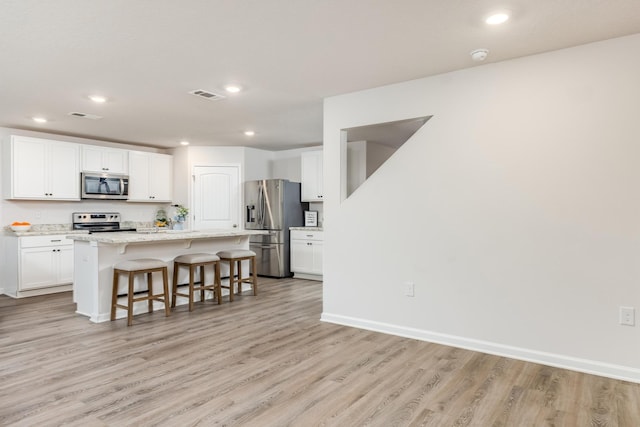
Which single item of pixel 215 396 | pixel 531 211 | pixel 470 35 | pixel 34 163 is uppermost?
pixel 470 35

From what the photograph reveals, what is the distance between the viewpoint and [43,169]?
578 cm

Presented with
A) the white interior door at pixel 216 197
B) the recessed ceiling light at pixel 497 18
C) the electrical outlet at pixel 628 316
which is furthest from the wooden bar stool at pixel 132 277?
the electrical outlet at pixel 628 316

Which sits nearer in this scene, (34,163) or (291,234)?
(34,163)

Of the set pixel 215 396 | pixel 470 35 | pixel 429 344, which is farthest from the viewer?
pixel 429 344

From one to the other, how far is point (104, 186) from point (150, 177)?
0.85 metres

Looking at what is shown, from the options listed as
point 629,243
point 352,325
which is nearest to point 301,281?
point 352,325

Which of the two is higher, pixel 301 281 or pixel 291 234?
pixel 291 234

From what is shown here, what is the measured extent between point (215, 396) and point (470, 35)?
9.51ft

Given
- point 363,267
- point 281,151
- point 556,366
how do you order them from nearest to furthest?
point 556,366 < point 363,267 < point 281,151

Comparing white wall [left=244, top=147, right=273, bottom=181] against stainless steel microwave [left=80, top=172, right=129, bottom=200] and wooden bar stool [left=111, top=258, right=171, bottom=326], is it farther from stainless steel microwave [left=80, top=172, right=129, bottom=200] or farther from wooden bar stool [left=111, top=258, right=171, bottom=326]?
wooden bar stool [left=111, top=258, right=171, bottom=326]

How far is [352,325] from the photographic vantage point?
404 centimetres

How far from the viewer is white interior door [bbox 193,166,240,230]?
24.0 feet

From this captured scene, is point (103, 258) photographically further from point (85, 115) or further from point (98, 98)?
point (85, 115)

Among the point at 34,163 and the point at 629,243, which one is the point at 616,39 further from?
the point at 34,163
